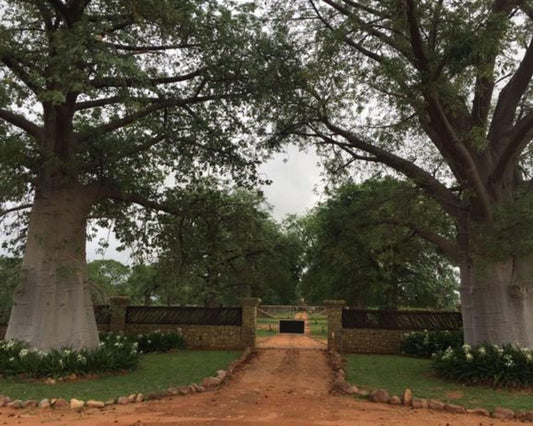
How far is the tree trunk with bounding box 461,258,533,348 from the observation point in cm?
1102

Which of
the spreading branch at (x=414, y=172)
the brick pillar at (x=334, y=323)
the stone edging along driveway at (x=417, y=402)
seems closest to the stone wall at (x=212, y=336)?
the brick pillar at (x=334, y=323)

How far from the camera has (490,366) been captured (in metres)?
10.1

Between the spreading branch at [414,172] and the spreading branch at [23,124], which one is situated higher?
the spreading branch at [23,124]

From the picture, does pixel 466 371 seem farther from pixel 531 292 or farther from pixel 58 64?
pixel 58 64

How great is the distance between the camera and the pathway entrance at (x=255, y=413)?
22.9 ft

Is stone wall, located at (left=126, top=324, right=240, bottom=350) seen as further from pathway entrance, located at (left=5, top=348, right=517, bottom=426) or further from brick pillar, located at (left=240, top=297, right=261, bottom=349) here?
pathway entrance, located at (left=5, top=348, right=517, bottom=426)

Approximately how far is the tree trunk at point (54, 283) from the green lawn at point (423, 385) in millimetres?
6618

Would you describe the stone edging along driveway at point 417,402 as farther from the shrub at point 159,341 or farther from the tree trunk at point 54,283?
the shrub at point 159,341

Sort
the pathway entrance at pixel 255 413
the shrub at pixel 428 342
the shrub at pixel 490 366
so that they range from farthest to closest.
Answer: the shrub at pixel 428 342
the shrub at pixel 490 366
the pathway entrance at pixel 255 413

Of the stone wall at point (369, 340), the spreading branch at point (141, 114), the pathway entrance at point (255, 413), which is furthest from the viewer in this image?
the stone wall at point (369, 340)

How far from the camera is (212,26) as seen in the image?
1082 centimetres

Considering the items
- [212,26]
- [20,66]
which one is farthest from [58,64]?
[212,26]

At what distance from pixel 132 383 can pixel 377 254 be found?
11.8 m

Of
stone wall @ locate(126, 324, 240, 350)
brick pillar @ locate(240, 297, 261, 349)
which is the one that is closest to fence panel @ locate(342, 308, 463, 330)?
brick pillar @ locate(240, 297, 261, 349)
